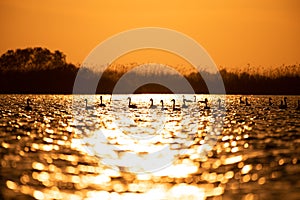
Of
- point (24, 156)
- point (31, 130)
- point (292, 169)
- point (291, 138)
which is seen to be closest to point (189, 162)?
point (292, 169)

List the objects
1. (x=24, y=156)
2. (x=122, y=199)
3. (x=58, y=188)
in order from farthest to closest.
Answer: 1. (x=24, y=156)
2. (x=58, y=188)
3. (x=122, y=199)

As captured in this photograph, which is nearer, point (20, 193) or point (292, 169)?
point (20, 193)

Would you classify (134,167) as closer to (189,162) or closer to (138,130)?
(189,162)

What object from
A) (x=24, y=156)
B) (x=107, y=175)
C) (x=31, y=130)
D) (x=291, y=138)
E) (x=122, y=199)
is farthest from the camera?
(x=31, y=130)

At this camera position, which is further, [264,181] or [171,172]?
[171,172]

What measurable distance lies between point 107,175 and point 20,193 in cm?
539

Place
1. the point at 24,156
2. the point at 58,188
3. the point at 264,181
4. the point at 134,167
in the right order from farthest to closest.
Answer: the point at 24,156 < the point at 134,167 < the point at 264,181 < the point at 58,188

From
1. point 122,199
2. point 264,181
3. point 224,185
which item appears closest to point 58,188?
point 122,199

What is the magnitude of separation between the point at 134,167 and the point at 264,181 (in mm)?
7355

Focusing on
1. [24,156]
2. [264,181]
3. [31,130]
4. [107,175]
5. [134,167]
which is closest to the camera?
[264,181]

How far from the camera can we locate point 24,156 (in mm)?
32719

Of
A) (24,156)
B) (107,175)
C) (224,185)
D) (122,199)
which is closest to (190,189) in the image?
(224,185)

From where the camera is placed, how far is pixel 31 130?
5072 centimetres

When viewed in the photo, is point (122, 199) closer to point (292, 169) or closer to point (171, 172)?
point (171, 172)
